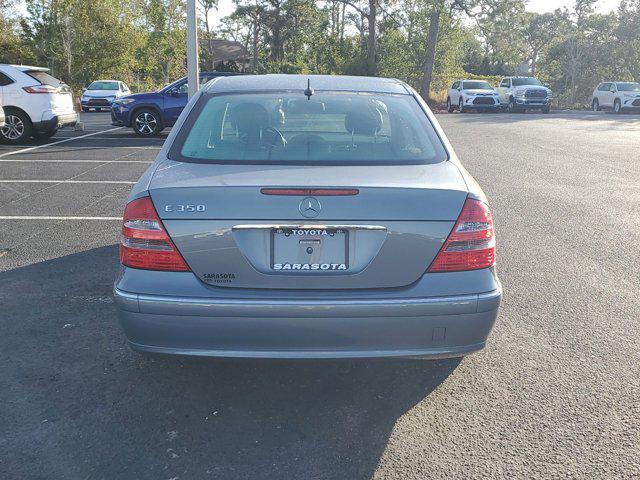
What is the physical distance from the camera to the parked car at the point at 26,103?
48.6 feet

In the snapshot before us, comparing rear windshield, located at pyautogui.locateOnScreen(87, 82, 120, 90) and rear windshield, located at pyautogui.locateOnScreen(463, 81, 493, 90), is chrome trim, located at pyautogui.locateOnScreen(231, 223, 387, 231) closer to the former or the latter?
rear windshield, located at pyautogui.locateOnScreen(87, 82, 120, 90)

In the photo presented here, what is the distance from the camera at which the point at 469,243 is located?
10.4ft

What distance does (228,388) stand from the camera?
369 centimetres

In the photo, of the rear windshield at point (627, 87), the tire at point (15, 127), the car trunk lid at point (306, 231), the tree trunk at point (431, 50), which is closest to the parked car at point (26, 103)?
the tire at point (15, 127)

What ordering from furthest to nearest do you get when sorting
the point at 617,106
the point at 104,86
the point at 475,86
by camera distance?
the point at 475,86
the point at 617,106
the point at 104,86

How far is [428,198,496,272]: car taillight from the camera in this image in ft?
10.3

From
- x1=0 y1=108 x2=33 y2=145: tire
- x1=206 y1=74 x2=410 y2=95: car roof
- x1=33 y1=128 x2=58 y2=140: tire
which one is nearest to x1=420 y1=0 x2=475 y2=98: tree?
x1=33 y1=128 x2=58 y2=140: tire

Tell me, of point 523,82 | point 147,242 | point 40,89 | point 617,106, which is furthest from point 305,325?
point 617,106

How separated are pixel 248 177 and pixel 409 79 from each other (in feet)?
133

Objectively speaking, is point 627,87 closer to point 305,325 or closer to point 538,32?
point 305,325

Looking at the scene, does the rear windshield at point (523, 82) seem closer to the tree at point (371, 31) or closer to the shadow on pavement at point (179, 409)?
the tree at point (371, 31)

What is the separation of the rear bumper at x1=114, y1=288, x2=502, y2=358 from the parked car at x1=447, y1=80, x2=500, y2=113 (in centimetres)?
3148

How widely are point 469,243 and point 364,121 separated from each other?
1162mm

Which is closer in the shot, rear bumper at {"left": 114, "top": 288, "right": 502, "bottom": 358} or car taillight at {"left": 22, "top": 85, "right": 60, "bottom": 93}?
rear bumper at {"left": 114, "top": 288, "right": 502, "bottom": 358}
